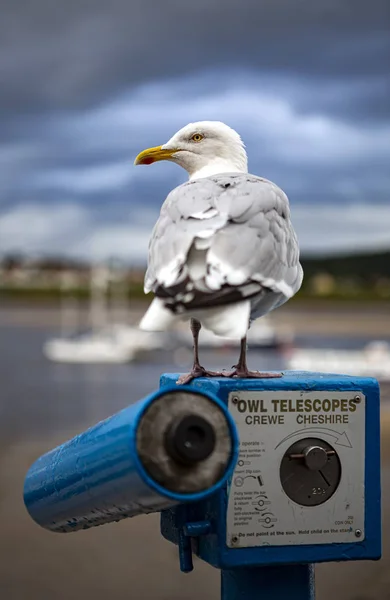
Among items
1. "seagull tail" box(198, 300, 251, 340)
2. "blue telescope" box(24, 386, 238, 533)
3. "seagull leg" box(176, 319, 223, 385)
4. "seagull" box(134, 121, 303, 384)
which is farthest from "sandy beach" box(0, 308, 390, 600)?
"blue telescope" box(24, 386, 238, 533)

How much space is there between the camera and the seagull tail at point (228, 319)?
2.24 m

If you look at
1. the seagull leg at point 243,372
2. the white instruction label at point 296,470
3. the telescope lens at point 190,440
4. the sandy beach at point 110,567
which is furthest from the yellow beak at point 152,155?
the sandy beach at point 110,567

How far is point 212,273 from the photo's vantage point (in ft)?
7.48

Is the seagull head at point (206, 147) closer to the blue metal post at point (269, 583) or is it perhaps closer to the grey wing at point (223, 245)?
the grey wing at point (223, 245)

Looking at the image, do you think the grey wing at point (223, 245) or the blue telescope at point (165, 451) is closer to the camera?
the blue telescope at point (165, 451)

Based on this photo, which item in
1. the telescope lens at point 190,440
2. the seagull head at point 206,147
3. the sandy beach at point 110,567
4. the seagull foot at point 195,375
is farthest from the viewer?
the sandy beach at point 110,567

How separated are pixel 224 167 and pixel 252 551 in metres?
1.36

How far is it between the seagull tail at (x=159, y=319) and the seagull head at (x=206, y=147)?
955 millimetres

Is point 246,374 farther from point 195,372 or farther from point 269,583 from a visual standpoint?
point 269,583

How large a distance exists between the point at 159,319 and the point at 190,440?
0.55m

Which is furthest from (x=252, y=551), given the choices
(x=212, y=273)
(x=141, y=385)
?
(x=141, y=385)

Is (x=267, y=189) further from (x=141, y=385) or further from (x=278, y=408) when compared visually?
(x=141, y=385)

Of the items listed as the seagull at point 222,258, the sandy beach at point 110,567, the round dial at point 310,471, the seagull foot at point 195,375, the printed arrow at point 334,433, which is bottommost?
the sandy beach at point 110,567

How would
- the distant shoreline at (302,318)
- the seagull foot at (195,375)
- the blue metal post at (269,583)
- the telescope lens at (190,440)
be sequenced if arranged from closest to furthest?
the telescope lens at (190,440) → the blue metal post at (269,583) → the seagull foot at (195,375) → the distant shoreline at (302,318)
